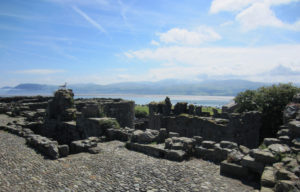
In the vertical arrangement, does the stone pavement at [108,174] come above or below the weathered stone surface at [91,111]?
below

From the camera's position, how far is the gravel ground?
764 cm

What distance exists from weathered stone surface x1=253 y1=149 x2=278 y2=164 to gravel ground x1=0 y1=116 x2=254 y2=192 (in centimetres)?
115

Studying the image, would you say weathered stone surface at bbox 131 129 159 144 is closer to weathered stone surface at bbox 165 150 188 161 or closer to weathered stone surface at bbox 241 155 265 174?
weathered stone surface at bbox 165 150 188 161

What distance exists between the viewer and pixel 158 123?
24562 mm

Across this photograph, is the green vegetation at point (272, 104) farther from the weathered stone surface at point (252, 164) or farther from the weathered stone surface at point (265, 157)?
the weathered stone surface at point (252, 164)

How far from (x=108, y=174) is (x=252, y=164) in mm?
5606

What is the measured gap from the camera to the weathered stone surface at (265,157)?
25.7 feet

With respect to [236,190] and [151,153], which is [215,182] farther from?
[151,153]

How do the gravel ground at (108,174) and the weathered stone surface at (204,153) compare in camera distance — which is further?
the weathered stone surface at (204,153)

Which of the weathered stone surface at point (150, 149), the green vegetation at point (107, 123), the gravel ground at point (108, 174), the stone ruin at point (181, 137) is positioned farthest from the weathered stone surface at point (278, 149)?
the green vegetation at point (107, 123)

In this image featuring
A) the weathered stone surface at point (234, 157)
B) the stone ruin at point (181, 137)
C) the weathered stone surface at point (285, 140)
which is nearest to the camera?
the stone ruin at point (181, 137)

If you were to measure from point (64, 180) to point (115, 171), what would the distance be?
78.4 inches

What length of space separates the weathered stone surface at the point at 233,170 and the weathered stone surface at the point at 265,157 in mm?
641

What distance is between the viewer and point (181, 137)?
12.7 meters
